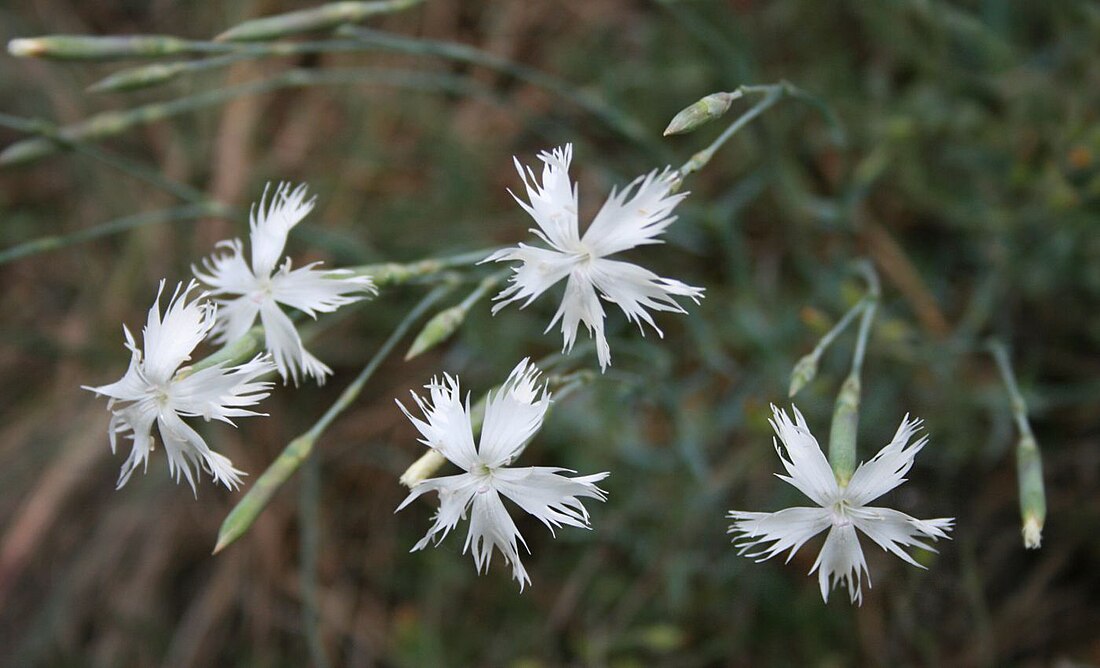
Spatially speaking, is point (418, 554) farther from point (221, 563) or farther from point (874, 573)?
point (874, 573)

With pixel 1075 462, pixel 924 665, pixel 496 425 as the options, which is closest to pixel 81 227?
pixel 496 425

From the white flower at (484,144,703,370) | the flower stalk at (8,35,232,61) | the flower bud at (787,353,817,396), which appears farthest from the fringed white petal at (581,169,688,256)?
the flower stalk at (8,35,232,61)

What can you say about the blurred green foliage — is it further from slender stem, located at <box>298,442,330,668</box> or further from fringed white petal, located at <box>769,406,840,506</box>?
fringed white petal, located at <box>769,406,840,506</box>

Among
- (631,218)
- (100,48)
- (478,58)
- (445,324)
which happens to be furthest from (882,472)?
(100,48)

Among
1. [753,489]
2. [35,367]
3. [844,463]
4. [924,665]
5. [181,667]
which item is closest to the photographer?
[844,463]

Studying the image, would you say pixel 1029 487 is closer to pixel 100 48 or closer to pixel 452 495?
pixel 452 495

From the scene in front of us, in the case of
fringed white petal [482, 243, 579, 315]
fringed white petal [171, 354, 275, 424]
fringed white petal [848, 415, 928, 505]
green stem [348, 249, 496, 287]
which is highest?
green stem [348, 249, 496, 287]
